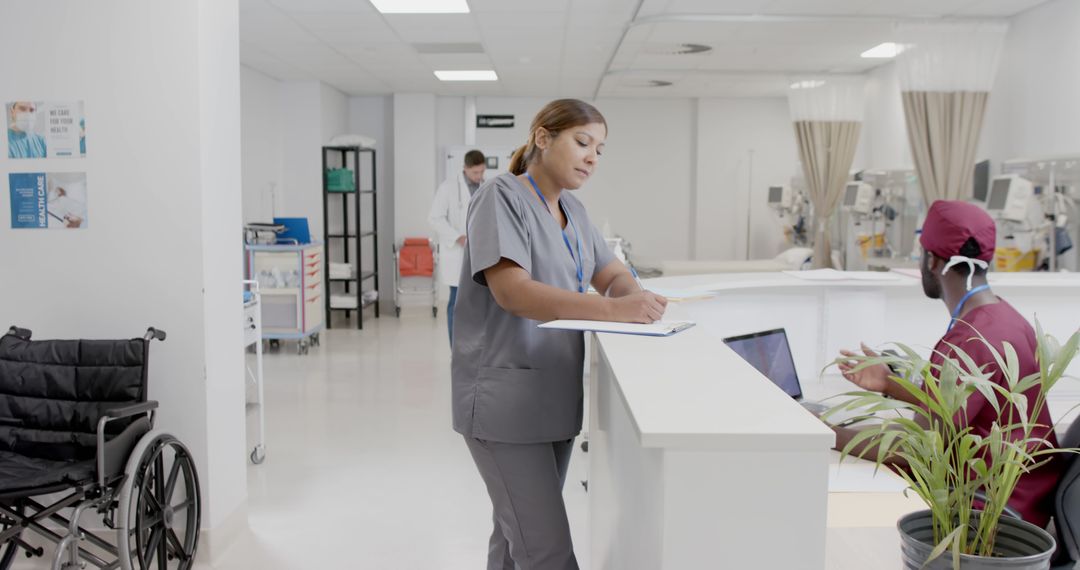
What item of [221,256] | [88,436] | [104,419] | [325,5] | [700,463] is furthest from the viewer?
[325,5]

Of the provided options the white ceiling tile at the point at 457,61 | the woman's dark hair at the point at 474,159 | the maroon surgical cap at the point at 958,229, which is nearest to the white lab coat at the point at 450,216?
the woman's dark hair at the point at 474,159

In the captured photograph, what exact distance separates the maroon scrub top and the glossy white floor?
1721 millimetres

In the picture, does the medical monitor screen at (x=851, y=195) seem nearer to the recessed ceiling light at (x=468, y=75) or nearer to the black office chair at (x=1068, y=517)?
the recessed ceiling light at (x=468, y=75)

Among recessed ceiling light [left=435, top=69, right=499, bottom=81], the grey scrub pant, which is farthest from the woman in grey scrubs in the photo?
recessed ceiling light [left=435, top=69, right=499, bottom=81]

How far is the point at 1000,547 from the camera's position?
51.8 inches

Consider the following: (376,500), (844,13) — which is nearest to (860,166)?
(844,13)

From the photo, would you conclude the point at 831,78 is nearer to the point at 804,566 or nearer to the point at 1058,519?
the point at 1058,519

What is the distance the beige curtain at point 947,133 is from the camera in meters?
5.99

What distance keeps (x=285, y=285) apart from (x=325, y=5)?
8.05 feet

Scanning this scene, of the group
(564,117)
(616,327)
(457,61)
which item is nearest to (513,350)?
(616,327)

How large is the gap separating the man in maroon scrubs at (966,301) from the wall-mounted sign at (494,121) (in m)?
9.53

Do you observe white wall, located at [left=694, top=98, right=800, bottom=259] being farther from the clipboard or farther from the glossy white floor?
the clipboard

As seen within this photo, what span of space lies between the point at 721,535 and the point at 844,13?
585 cm

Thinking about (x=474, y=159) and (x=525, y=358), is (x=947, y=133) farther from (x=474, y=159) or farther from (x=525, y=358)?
(x=525, y=358)
